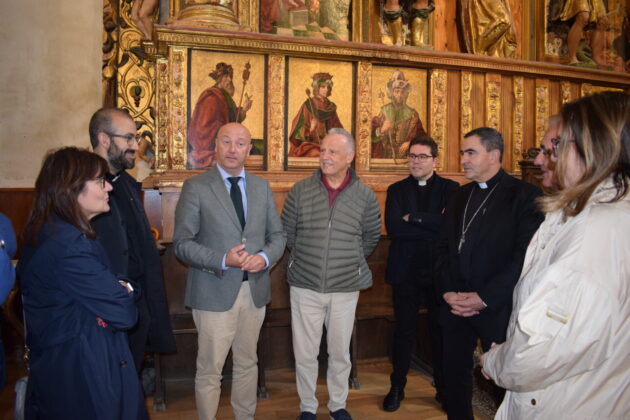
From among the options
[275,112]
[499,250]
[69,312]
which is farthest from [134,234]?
[275,112]

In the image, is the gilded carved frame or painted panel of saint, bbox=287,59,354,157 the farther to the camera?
painted panel of saint, bbox=287,59,354,157

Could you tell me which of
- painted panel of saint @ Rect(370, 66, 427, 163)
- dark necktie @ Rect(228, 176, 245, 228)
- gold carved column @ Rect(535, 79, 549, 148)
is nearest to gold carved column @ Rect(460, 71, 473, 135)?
painted panel of saint @ Rect(370, 66, 427, 163)

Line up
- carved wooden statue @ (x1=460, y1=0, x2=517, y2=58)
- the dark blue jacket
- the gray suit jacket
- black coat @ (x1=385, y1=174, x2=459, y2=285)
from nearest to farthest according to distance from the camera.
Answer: the dark blue jacket
the gray suit jacket
black coat @ (x1=385, y1=174, x2=459, y2=285)
carved wooden statue @ (x1=460, y1=0, x2=517, y2=58)

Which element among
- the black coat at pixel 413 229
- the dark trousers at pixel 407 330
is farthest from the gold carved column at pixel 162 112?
the dark trousers at pixel 407 330

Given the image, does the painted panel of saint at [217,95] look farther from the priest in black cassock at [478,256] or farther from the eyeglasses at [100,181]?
the eyeglasses at [100,181]

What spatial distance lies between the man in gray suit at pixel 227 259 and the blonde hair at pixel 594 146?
5.86ft

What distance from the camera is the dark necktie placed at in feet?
9.98

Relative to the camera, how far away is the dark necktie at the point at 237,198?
3.04 meters

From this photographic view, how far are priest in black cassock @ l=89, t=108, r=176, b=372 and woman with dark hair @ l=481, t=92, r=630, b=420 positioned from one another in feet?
6.22

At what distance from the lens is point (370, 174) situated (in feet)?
18.7

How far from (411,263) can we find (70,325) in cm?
240

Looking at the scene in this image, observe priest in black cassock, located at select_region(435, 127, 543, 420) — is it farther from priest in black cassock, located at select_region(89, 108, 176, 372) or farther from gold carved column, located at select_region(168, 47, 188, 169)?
gold carved column, located at select_region(168, 47, 188, 169)

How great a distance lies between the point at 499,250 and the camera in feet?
9.01

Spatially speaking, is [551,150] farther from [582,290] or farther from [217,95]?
[217,95]
